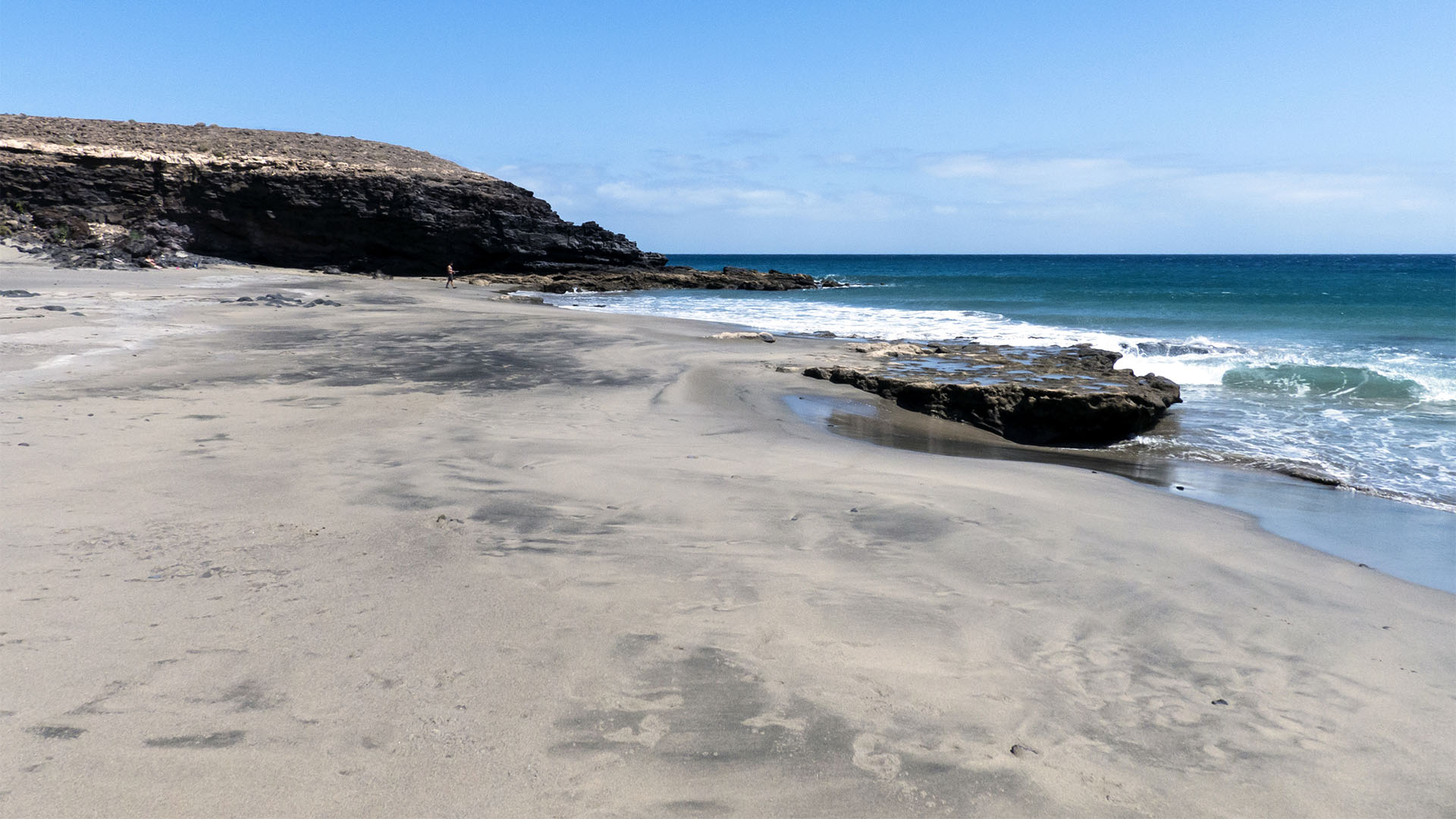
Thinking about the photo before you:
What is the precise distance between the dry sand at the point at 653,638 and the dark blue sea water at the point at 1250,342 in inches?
135

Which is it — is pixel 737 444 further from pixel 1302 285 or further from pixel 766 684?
pixel 1302 285

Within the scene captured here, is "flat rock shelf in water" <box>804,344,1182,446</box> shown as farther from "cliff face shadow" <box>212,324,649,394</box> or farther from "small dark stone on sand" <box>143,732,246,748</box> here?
"small dark stone on sand" <box>143,732,246,748</box>

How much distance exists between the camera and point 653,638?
303cm

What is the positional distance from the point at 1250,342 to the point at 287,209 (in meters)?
33.2

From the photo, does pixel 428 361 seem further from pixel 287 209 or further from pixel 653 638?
pixel 287 209

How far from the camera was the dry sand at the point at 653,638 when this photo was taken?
2254 mm

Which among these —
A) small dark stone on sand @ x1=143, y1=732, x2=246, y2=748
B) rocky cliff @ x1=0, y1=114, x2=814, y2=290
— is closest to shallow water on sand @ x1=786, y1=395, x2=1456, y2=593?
small dark stone on sand @ x1=143, y1=732, x2=246, y2=748

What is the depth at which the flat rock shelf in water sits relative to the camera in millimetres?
8375

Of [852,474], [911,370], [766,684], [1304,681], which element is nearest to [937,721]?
[766,684]

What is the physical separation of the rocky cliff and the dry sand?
26404mm

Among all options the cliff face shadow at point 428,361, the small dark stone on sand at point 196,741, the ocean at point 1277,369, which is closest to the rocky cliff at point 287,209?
the ocean at point 1277,369

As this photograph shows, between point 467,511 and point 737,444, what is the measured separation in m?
2.63

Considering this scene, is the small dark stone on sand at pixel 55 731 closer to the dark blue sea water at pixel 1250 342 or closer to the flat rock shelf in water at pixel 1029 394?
the flat rock shelf in water at pixel 1029 394

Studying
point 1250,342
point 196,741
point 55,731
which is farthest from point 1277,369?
point 55,731
